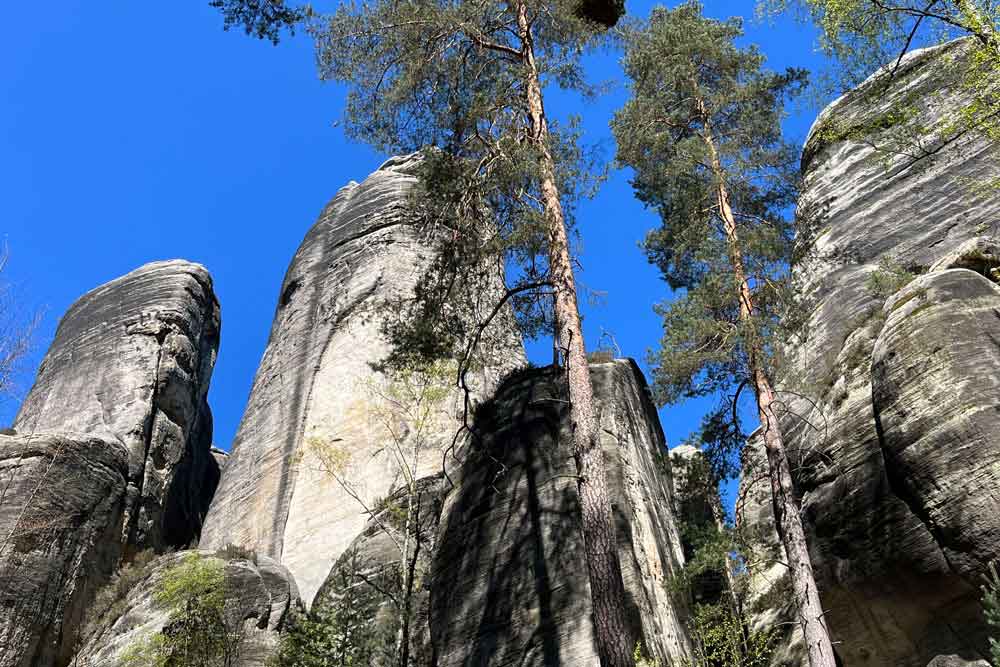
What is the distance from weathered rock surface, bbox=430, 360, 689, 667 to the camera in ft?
39.9

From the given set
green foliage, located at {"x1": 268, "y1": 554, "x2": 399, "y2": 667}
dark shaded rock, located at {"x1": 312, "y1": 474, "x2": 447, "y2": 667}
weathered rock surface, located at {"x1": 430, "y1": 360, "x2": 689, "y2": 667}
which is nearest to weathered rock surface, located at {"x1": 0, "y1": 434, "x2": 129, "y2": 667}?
dark shaded rock, located at {"x1": 312, "y1": 474, "x2": 447, "y2": 667}

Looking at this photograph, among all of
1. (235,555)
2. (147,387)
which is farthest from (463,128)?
(147,387)

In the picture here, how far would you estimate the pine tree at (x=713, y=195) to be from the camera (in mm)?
14047

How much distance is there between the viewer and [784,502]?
12.4m

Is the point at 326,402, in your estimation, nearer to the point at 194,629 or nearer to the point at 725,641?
the point at 194,629

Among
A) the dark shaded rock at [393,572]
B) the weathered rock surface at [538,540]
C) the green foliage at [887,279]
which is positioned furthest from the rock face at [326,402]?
the green foliage at [887,279]

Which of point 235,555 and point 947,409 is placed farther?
point 235,555

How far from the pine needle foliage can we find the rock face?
11.9 feet

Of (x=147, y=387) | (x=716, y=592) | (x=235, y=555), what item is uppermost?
(x=147, y=387)

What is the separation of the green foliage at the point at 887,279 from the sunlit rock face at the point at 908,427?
0.32 feet

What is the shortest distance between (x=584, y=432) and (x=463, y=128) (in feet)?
18.4

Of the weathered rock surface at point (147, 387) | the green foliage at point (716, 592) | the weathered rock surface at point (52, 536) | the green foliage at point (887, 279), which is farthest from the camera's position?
the weathered rock surface at point (147, 387)

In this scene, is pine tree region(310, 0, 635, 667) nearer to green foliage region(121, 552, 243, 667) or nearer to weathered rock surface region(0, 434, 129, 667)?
green foliage region(121, 552, 243, 667)

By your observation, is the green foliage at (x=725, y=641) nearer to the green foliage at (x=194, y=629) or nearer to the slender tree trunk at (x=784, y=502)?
the slender tree trunk at (x=784, y=502)
